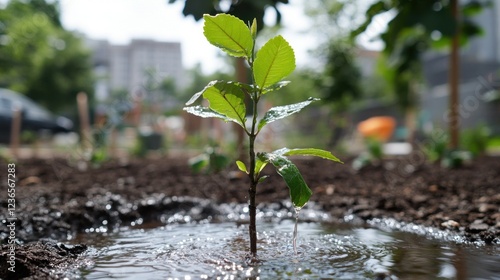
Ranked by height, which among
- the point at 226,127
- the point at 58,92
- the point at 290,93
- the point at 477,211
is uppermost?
the point at 58,92

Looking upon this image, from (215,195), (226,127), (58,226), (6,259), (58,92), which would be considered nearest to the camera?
(6,259)

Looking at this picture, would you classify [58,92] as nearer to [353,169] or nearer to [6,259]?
[353,169]

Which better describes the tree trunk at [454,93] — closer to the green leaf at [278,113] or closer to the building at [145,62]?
the building at [145,62]

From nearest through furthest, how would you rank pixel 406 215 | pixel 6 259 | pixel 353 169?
pixel 6 259 → pixel 406 215 → pixel 353 169

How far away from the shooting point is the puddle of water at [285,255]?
1.66 m

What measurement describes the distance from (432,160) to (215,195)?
3.07m

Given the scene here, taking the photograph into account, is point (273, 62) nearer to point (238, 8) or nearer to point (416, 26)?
point (238, 8)

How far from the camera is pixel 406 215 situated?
2803 mm

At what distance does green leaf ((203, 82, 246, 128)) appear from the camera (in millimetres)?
1692

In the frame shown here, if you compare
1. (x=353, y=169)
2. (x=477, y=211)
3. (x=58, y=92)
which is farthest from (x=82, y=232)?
(x=58, y=92)

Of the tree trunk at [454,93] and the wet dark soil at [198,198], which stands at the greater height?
the tree trunk at [454,93]

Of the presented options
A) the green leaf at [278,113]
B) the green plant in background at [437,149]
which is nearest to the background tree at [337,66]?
the green plant in background at [437,149]

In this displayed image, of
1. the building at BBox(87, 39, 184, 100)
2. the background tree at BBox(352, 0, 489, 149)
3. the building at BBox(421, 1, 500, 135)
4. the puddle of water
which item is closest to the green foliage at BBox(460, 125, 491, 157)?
the background tree at BBox(352, 0, 489, 149)

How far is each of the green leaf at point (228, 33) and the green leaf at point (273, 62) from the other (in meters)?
0.05
